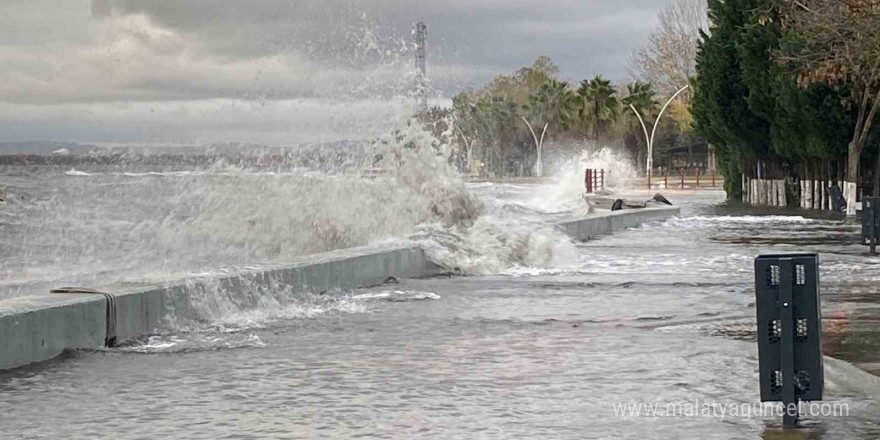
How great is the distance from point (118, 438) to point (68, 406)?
119 cm

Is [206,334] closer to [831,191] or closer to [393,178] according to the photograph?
[393,178]

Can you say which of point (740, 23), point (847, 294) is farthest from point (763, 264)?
point (740, 23)

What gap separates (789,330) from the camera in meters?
7.43

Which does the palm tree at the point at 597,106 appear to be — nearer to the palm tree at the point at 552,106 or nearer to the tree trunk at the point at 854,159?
the palm tree at the point at 552,106

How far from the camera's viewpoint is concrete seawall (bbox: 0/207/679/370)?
1042 centimetres

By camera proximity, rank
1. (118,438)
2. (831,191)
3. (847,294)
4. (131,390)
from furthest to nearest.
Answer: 1. (831,191)
2. (847,294)
3. (131,390)
4. (118,438)

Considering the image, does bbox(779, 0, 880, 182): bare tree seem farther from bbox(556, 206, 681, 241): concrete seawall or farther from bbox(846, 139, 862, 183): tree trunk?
bbox(556, 206, 681, 241): concrete seawall

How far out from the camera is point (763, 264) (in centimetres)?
753

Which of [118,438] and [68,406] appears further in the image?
[68,406]

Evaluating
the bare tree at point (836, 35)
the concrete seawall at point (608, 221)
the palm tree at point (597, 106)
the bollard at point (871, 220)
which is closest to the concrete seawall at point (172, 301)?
the bollard at point (871, 220)

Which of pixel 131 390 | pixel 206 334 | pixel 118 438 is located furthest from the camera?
pixel 206 334

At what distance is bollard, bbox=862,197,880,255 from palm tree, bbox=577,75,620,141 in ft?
360

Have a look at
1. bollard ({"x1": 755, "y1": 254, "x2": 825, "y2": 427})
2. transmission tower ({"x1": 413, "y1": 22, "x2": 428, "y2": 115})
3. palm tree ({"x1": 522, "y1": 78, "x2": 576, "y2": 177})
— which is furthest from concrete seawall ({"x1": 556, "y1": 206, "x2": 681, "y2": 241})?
palm tree ({"x1": 522, "y1": 78, "x2": 576, "y2": 177})

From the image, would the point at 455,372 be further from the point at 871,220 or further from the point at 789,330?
the point at 871,220
